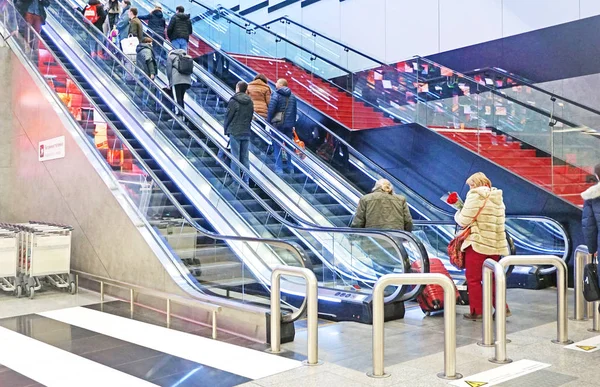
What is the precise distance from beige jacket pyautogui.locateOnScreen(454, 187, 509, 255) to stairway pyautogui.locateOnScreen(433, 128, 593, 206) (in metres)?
2.80

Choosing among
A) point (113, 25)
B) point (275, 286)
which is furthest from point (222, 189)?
point (113, 25)

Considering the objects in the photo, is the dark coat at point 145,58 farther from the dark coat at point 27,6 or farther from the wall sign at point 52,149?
→ the wall sign at point 52,149

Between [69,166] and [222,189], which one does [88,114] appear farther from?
[222,189]

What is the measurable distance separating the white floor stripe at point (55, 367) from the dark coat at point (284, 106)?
21.6 feet

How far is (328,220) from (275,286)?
452 cm

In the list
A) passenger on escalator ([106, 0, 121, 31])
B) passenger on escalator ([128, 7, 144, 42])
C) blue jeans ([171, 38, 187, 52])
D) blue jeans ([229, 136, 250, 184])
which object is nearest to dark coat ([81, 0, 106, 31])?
passenger on escalator ([106, 0, 121, 31])

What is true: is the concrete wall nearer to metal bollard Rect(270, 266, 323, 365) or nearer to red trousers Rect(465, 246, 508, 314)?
metal bollard Rect(270, 266, 323, 365)

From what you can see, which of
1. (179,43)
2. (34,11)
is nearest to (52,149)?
(34,11)

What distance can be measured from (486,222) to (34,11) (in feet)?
34.1

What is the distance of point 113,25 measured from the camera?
1495 cm

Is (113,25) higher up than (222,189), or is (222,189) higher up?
(113,25)

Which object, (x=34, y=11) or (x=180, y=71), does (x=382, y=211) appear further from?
(x=34, y=11)

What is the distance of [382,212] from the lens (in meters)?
6.95

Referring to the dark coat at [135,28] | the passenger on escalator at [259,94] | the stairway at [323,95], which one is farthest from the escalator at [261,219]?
the stairway at [323,95]
